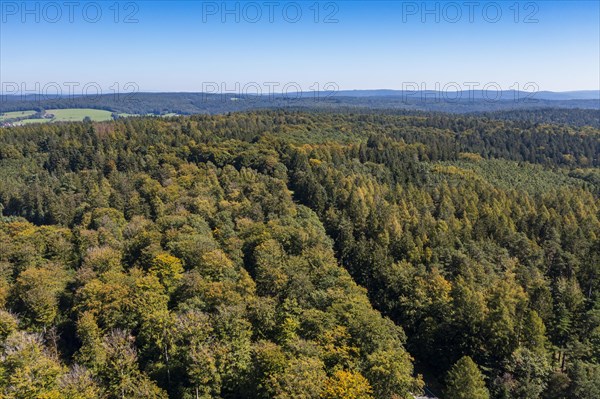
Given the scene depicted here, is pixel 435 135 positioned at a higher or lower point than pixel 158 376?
higher

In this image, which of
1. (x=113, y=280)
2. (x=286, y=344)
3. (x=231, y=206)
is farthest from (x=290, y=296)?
(x=231, y=206)

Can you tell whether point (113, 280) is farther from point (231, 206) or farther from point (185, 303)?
point (231, 206)

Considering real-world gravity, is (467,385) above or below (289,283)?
below

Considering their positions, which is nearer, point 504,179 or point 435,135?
point 504,179

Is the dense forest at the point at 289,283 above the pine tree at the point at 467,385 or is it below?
above

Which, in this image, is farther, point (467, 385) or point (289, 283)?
point (289, 283)

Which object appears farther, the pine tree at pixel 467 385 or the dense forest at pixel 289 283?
the pine tree at pixel 467 385

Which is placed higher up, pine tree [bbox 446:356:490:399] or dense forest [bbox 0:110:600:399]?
dense forest [bbox 0:110:600:399]

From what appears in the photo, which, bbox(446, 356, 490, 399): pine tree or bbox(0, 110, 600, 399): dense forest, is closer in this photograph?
bbox(0, 110, 600, 399): dense forest
